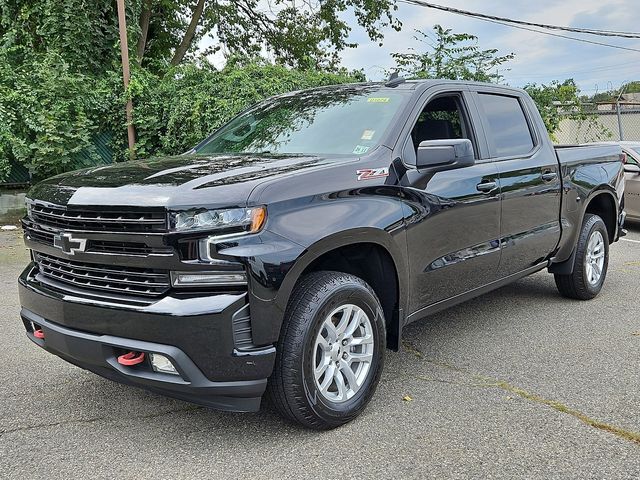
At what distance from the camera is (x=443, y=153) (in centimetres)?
362

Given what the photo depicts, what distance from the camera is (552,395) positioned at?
368 centimetres

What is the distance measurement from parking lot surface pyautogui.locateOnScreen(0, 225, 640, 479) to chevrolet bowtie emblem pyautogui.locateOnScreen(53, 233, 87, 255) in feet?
3.22

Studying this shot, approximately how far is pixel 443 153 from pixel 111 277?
1.96 metres

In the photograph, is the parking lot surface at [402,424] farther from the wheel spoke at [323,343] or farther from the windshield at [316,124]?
the windshield at [316,124]

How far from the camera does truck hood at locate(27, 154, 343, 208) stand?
280 centimetres

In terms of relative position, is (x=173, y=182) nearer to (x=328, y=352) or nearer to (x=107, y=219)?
(x=107, y=219)

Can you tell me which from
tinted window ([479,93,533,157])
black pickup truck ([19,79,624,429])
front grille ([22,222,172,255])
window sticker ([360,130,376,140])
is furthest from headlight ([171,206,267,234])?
tinted window ([479,93,533,157])

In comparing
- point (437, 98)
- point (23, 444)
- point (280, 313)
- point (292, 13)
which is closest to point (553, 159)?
point (437, 98)

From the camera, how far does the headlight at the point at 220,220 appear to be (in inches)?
108

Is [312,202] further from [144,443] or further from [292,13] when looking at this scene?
[292,13]

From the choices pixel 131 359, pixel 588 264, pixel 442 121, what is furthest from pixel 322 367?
pixel 588 264

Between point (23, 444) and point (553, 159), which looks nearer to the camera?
point (23, 444)

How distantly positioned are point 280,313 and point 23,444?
1482 millimetres

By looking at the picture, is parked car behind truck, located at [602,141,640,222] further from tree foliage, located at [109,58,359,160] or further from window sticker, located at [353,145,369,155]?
window sticker, located at [353,145,369,155]
